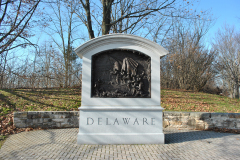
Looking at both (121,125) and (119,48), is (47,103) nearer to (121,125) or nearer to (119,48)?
(121,125)

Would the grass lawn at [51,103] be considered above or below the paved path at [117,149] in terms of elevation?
above

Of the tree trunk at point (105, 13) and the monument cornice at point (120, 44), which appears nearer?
the monument cornice at point (120, 44)

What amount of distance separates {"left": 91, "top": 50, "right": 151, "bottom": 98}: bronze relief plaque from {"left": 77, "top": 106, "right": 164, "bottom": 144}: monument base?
0.53 metres

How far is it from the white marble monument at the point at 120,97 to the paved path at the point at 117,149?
0.39 meters

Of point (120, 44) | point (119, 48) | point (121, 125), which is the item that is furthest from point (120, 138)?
point (120, 44)

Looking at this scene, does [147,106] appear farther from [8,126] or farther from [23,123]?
[8,126]

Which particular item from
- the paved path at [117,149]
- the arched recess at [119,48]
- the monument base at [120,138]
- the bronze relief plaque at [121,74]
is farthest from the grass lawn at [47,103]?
the bronze relief plaque at [121,74]

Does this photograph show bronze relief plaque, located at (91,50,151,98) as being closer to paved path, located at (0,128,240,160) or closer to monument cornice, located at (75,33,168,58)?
monument cornice, located at (75,33,168,58)

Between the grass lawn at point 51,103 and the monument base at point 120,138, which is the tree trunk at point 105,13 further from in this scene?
the monument base at point 120,138

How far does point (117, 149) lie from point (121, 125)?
2.77 feet

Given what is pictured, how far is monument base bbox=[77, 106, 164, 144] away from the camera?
571 cm

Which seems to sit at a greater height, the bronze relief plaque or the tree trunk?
the tree trunk

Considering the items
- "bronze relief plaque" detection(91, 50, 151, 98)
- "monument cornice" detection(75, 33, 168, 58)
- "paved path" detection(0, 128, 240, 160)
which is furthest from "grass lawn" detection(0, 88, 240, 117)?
"monument cornice" detection(75, 33, 168, 58)

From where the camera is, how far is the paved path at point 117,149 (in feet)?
15.3
